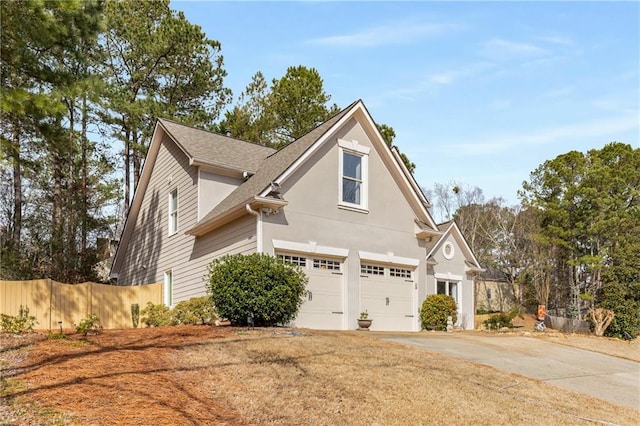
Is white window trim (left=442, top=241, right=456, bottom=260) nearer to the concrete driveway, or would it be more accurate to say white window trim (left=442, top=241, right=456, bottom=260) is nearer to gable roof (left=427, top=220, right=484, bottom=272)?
gable roof (left=427, top=220, right=484, bottom=272)

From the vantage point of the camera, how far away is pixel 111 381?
22.3ft

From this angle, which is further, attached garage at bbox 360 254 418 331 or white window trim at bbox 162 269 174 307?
white window trim at bbox 162 269 174 307

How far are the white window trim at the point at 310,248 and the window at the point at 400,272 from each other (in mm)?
2349

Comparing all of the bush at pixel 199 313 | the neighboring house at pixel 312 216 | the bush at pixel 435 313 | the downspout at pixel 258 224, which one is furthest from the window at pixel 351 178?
the bush at pixel 199 313

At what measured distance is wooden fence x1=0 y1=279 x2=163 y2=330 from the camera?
49.5 feet

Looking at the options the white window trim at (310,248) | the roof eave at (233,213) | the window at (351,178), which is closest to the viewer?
the roof eave at (233,213)

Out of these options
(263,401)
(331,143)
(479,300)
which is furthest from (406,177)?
(479,300)

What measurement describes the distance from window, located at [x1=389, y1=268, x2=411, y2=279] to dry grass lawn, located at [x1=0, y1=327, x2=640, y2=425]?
696 centimetres

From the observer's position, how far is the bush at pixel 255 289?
1289 centimetres

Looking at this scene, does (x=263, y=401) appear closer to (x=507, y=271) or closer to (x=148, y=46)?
(x=148, y=46)

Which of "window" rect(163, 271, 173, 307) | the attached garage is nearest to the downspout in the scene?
the attached garage

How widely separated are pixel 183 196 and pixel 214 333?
8329mm

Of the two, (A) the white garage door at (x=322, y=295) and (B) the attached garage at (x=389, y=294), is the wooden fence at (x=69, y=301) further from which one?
(B) the attached garage at (x=389, y=294)

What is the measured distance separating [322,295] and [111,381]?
363 inches
